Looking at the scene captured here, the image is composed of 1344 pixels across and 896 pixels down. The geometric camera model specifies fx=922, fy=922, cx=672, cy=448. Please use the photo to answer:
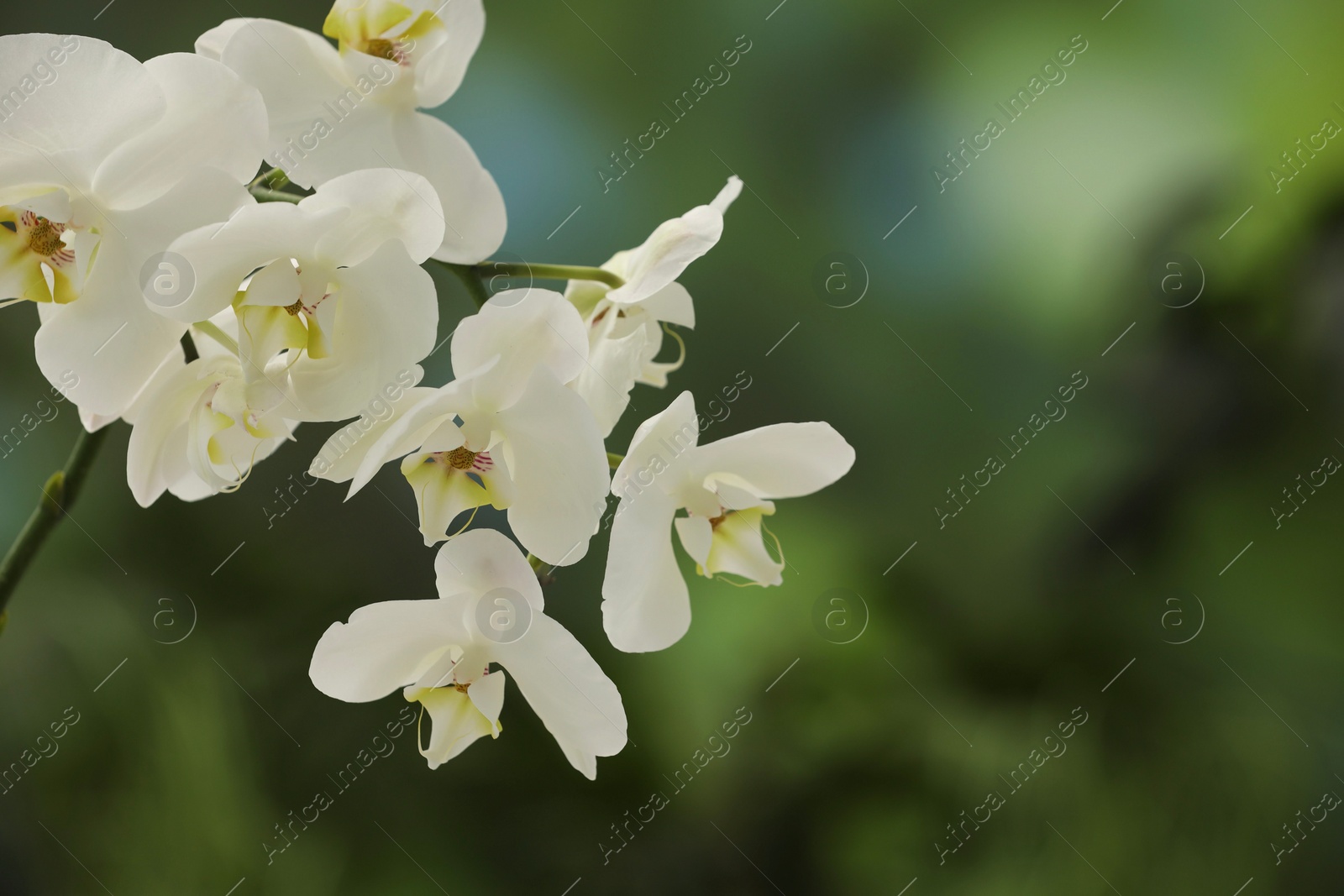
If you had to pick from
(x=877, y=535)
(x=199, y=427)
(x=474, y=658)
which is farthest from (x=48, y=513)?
(x=877, y=535)

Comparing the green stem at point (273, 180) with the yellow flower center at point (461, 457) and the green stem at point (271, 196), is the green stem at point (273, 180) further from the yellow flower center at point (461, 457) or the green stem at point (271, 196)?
the yellow flower center at point (461, 457)

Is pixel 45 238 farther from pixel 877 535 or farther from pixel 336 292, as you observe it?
pixel 877 535

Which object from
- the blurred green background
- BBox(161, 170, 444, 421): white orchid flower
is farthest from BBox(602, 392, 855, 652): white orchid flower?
the blurred green background

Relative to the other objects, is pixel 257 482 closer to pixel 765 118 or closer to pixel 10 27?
pixel 10 27

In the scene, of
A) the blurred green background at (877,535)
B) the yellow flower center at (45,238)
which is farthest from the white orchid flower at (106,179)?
the blurred green background at (877,535)

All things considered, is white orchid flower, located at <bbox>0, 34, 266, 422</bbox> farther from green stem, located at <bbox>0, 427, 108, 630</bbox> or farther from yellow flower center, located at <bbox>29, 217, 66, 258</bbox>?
green stem, located at <bbox>0, 427, 108, 630</bbox>

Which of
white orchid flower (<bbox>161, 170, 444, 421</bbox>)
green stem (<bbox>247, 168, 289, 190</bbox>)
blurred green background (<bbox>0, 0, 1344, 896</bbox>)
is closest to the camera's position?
white orchid flower (<bbox>161, 170, 444, 421</bbox>)

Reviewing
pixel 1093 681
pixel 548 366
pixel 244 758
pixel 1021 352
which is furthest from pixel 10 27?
pixel 1093 681
